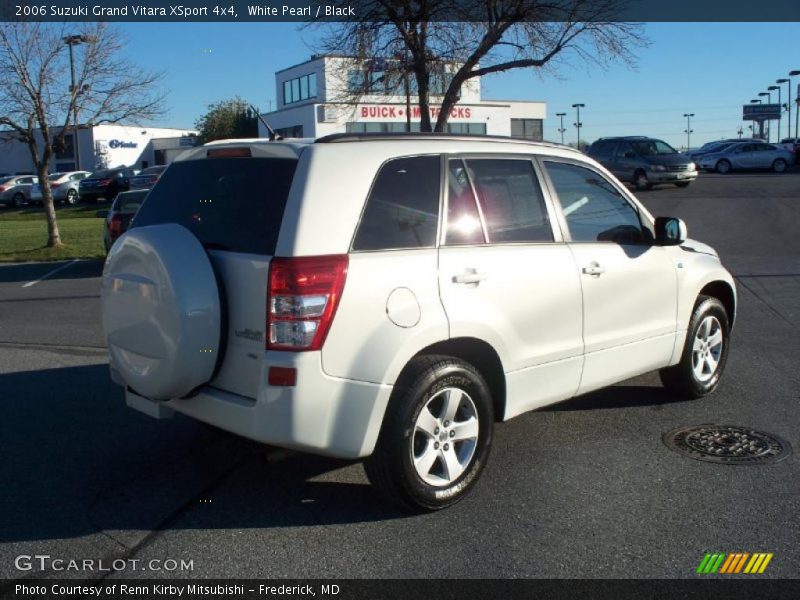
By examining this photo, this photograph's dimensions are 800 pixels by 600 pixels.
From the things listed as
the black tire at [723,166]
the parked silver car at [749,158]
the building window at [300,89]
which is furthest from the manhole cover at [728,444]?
the building window at [300,89]

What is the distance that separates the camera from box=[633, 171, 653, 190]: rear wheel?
95.2 ft

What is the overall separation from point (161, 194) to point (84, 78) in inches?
586

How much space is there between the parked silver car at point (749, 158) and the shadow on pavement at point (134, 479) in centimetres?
3753

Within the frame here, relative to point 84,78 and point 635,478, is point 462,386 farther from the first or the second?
point 84,78

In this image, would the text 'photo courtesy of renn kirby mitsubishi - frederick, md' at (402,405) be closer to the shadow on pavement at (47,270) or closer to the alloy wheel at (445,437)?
the alloy wheel at (445,437)

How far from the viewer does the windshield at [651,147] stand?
29.0 metres

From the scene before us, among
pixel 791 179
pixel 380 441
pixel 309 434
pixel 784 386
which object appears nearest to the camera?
pixel 309 434


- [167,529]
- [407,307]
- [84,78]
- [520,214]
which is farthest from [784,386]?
[84,78]

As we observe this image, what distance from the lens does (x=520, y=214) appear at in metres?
5.01

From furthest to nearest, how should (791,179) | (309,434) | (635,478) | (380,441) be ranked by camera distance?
(791,179) → (635,478) → (380,441) → (309,434)

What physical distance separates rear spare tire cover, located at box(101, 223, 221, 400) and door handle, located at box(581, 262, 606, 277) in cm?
233

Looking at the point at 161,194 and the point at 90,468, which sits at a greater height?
the point at 161,194

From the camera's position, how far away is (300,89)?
52188mm
